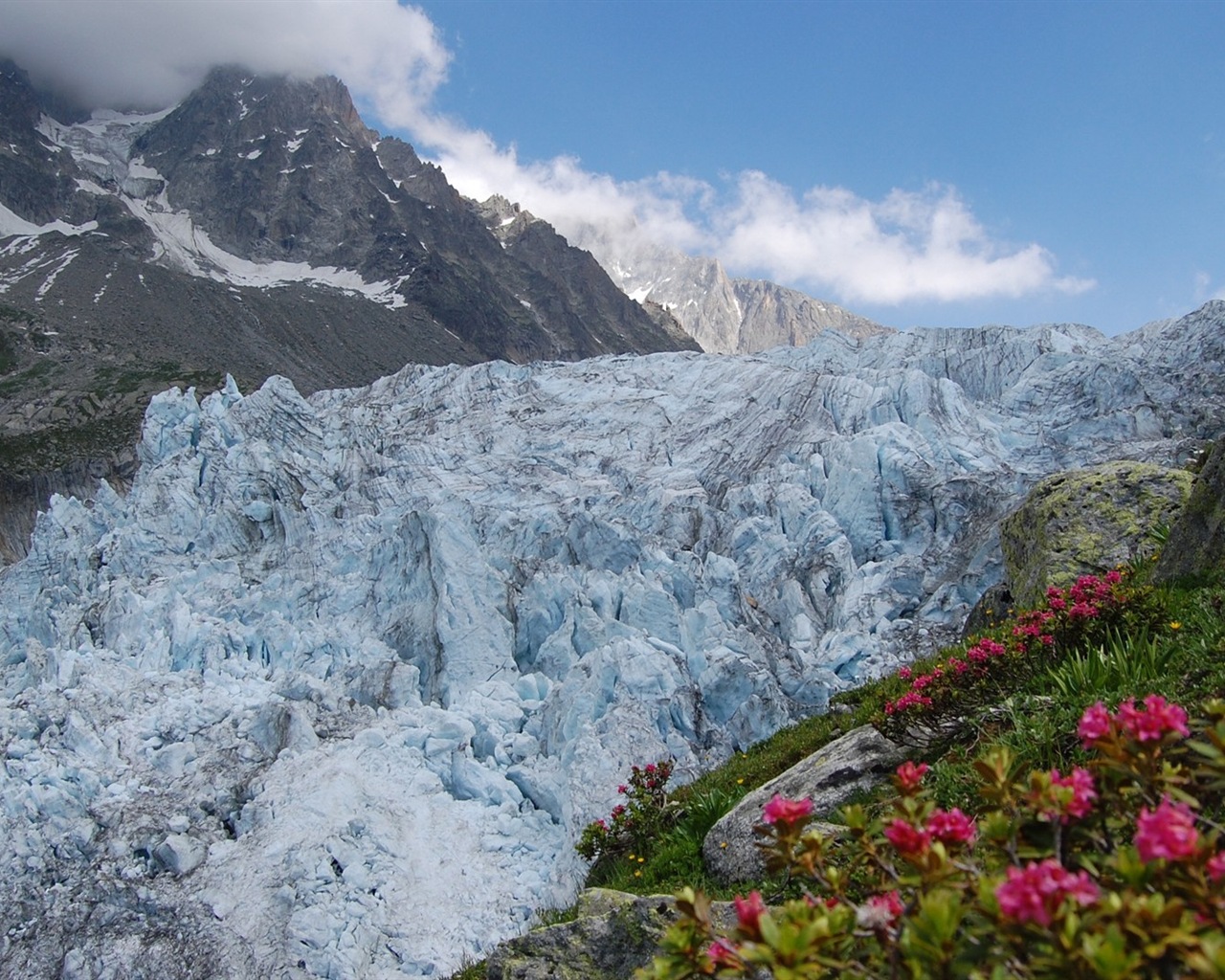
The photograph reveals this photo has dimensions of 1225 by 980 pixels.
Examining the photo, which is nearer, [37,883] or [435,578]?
[37,883]

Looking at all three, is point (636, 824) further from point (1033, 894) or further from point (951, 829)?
point (1033, 894)

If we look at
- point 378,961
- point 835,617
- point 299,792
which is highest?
point 835,617

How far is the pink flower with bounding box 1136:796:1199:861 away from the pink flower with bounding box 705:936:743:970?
1.13 m

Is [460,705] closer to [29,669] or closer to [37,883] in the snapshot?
[37,883]

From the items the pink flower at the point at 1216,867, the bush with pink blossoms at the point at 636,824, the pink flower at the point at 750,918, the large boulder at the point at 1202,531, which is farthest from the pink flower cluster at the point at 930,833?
the large boulder at the point at 1202,531

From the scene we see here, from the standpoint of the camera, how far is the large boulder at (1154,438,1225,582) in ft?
23.2

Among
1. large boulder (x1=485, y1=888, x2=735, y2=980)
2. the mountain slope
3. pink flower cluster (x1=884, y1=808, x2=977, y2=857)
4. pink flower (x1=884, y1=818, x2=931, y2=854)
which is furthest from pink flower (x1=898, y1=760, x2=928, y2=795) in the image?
the mountain slope

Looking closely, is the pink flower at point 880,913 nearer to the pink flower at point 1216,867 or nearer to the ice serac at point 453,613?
the pink flower at point 1216,867

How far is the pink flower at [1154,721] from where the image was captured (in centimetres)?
231

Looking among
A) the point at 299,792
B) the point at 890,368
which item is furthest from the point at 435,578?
the point at 890,368

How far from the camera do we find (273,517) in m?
35.2

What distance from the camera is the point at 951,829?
2.27m

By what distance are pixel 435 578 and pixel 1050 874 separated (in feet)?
88.7

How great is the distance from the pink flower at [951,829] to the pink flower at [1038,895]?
14.0 inches
